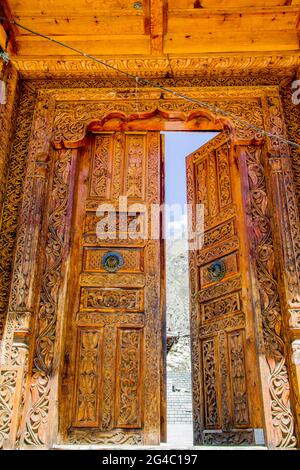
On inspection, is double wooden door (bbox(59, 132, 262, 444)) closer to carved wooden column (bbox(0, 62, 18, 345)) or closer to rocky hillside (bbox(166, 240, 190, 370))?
carved wooden column (bbox(0, 62, 18, 345))

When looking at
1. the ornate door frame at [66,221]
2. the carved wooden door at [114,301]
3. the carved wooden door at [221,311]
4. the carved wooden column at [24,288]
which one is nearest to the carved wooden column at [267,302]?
the ornate door frame at [66,221]

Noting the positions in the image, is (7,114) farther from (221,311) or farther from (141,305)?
(221,311)

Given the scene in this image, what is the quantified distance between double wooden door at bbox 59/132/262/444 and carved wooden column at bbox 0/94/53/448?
1.18 feet

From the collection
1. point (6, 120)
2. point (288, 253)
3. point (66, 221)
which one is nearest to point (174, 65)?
point (6, 120)

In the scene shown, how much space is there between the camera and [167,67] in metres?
4.69

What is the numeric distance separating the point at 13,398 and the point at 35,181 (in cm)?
201

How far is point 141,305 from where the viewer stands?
4.07 meters

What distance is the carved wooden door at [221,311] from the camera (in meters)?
3.86

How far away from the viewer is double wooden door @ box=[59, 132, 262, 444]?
374 centimetres

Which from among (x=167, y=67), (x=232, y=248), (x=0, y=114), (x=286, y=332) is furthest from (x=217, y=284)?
(x=0, y=114)

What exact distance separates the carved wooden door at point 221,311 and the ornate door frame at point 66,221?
0.58ft
